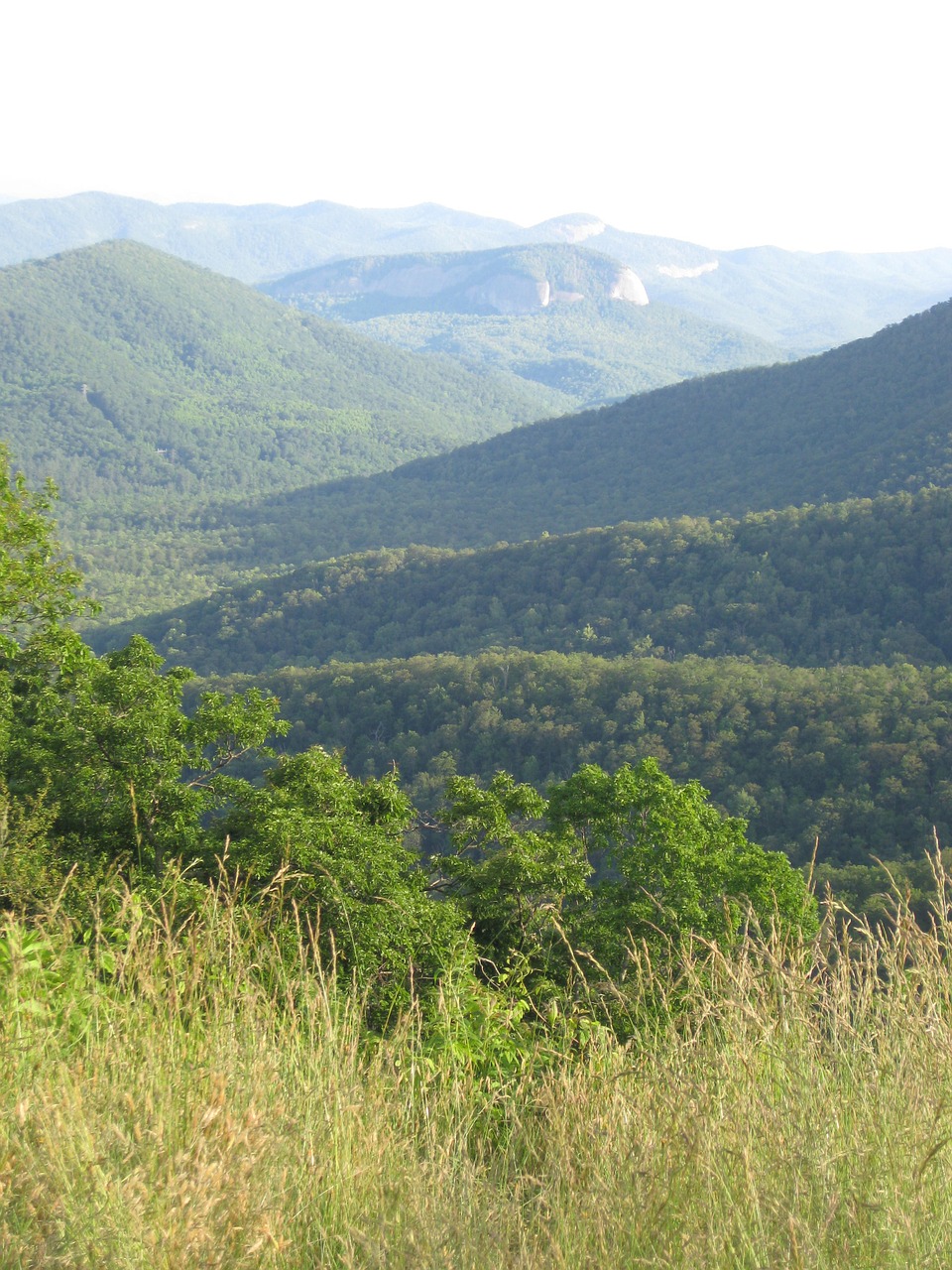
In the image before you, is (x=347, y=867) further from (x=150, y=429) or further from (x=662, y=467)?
(x=150, y=429)

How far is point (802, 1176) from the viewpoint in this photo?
2268mm

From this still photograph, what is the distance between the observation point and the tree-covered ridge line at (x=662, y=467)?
246ft

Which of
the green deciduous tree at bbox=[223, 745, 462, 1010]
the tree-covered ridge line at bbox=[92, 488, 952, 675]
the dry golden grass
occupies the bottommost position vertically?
the tree-covered ridge line at bbox=[92, 488, 952, 675]

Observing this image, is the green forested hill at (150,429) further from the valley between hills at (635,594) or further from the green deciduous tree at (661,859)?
the green deciduous tree at (661,859)

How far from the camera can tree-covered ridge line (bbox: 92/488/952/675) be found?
51094 mm

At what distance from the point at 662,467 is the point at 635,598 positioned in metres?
37.5

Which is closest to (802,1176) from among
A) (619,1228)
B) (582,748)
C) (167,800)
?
Answer: (619,1228)

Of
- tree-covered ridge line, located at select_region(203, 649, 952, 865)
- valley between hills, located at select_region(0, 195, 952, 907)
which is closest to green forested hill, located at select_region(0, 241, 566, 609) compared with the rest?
valley between hills, located at select_region(0, 195, 952, 907)

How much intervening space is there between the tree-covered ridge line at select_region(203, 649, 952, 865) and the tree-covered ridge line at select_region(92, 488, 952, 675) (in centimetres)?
912

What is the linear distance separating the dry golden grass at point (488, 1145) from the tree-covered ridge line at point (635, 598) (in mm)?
46457

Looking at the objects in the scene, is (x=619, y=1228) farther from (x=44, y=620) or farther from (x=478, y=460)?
(x=478, y=460)

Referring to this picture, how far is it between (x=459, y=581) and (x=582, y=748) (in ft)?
112

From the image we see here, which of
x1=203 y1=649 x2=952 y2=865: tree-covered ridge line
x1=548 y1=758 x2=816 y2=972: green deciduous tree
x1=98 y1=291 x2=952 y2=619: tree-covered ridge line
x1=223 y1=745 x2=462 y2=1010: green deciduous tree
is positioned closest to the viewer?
x1=223 y1=745 x2=462 y2=1010: green deciduous tree

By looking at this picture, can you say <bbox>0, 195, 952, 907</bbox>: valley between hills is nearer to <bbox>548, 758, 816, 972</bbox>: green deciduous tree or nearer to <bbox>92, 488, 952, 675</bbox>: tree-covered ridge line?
<bbox>92, 488, 952, 675</bbox>: tree-covered ridge line
